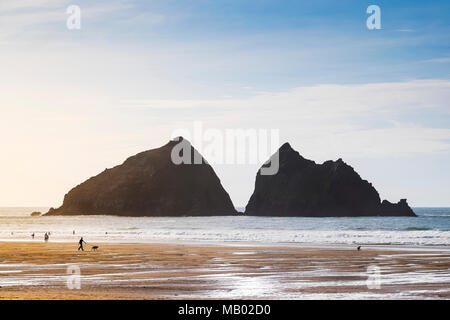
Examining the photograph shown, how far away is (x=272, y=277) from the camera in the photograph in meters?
26.5

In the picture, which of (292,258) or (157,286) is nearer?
(157,286)

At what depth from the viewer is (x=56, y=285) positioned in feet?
75.7

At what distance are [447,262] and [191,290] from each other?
18235 mm

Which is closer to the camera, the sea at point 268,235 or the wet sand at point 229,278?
the wet sand at point 229,278

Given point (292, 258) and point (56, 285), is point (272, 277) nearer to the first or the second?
point (56, 285)

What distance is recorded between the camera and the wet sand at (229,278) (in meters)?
20.7

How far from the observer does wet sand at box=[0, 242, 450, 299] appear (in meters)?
20.7

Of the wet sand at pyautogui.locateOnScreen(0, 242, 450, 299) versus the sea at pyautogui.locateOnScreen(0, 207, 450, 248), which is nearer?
the wet sand at pyautogui.locateOnScreen(0, 242, 450, 299)

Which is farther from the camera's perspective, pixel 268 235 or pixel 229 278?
pixel 268 235

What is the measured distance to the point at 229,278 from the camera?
26094mm
